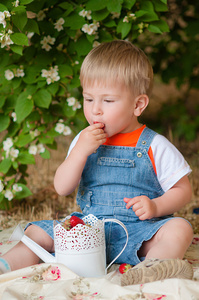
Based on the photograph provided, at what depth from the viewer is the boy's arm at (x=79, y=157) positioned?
190 centimetres

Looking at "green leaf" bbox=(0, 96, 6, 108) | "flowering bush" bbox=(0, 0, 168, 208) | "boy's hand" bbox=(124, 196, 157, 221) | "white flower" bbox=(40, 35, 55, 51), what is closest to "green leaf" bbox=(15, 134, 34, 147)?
"flowering bush" bbox=(0, 0, 168, 208)

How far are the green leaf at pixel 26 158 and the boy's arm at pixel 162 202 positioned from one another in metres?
0.83

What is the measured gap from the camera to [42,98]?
2445 millimetres

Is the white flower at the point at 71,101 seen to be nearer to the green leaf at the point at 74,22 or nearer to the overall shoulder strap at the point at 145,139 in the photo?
the green leaf at the point at 74,22

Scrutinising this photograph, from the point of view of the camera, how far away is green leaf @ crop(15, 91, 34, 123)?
241 centimetres

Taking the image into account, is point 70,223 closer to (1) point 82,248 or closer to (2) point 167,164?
(1) point 82,248

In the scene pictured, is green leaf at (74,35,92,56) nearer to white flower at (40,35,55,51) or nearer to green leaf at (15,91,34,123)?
white flower at (40,35,55,51)

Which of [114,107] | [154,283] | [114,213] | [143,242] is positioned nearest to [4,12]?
[114,107]

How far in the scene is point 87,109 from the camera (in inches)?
76.3

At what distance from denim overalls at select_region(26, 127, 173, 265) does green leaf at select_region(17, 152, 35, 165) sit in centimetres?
61

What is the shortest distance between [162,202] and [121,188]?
190 mm

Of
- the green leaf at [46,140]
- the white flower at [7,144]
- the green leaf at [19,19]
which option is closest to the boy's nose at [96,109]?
the green leaf at [19,19]

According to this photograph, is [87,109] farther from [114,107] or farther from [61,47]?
[61,47]

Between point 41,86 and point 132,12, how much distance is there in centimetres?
63
